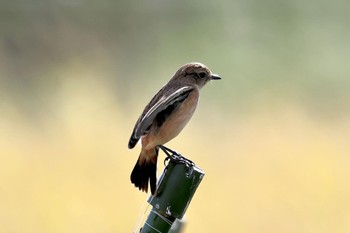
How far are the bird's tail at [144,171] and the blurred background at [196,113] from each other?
2.49m

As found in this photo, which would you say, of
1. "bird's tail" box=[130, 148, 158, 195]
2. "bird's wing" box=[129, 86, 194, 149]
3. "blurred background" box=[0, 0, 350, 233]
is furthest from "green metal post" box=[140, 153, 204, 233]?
"blurred background" box=[0, 0, 350, 233]

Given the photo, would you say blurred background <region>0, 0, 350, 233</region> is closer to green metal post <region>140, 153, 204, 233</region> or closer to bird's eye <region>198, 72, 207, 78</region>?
bird's eye <region>198, 72, 207, 78</region>

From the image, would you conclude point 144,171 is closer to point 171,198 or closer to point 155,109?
point 155,109

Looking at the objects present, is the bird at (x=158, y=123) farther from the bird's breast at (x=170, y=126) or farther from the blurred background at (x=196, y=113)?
the blurred background at (x=196, y=113)

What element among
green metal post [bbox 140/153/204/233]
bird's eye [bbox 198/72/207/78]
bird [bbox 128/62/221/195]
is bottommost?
green metal post [bbox 140/153/204/233]

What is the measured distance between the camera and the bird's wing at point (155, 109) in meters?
2.71

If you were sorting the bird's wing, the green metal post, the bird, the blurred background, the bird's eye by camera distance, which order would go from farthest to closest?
the blurred background
the bird's eye
the bird
the bird's wing
the green metal post

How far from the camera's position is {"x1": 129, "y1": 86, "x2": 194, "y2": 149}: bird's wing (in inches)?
107

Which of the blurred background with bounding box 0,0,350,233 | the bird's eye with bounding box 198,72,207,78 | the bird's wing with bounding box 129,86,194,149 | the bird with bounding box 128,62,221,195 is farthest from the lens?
the blurred background with bounding box 0,0,350,233

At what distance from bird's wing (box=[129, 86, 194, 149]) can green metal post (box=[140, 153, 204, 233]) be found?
0.43m
